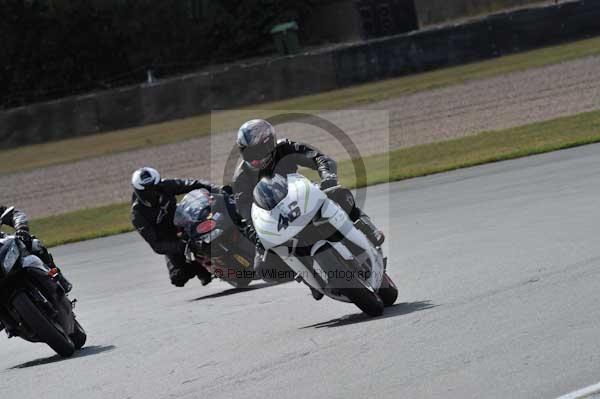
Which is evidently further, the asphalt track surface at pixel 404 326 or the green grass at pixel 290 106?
the green grass at pixel 290 106

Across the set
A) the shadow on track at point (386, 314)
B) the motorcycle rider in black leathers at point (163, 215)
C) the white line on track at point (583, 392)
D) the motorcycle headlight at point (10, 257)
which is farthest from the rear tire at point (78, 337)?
the white line on track at point (583, 392)

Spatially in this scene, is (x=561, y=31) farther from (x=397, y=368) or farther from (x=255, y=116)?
(x=397, y=368)

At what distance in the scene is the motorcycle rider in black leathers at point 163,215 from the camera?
36.3 feet

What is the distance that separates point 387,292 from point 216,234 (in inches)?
108

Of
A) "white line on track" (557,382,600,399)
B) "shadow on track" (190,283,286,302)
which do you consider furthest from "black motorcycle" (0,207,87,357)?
"white line on track" (557,382,600,399)

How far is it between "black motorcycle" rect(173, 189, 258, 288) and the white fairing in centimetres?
270

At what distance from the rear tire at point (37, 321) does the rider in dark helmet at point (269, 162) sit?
170 cm

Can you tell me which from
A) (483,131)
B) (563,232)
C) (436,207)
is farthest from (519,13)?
(563,232)

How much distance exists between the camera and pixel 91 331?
9.92 meters

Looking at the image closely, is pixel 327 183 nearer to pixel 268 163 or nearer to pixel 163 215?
pixel 268 163

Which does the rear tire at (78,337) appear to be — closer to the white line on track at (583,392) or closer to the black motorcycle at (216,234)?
the black motorcycle at (216,234)

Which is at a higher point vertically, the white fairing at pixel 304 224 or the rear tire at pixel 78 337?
the white fairing at pixel 304 224

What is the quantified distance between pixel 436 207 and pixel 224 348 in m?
6.10

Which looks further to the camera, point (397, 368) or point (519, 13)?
point (519, 13)
